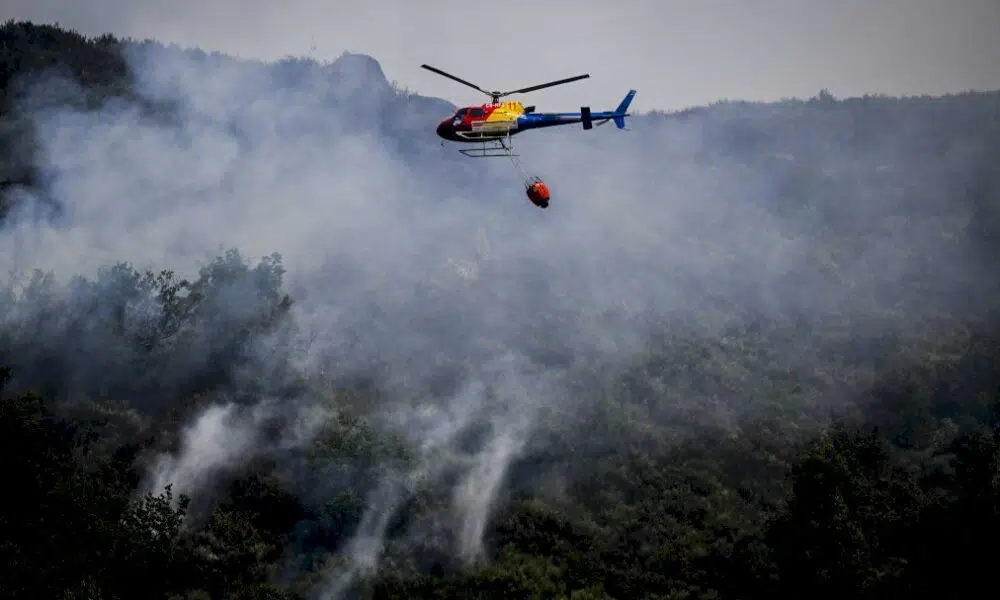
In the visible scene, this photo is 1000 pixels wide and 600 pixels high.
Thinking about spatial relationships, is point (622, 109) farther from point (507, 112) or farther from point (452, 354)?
point (452, 354)

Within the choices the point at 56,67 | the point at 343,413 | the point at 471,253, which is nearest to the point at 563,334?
the point at 471,253

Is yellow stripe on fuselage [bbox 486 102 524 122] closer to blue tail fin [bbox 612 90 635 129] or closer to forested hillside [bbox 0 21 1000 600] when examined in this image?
blue tail fin [bbox 612 90 635 129]

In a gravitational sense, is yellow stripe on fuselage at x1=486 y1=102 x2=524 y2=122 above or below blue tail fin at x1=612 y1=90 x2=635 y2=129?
below

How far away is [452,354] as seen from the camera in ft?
190

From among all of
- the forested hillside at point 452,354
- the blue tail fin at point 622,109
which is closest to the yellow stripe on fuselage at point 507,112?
the blue tail fin at point 622,109

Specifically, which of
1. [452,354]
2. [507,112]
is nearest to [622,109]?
[507,112]

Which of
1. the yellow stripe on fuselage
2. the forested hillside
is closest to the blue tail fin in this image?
the yellow stripe on fuselage

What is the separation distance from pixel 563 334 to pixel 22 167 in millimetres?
48077

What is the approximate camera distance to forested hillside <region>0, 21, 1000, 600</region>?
119 ft

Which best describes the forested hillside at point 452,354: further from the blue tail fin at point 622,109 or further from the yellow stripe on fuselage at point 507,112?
the yellow stripe on fuselage at point 507,112

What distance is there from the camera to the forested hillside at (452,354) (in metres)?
36.4

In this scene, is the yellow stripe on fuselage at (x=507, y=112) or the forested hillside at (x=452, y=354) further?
the forested hillside at (x=452, y=354)

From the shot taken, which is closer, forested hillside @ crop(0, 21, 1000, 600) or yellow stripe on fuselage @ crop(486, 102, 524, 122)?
yellow stripe on fuselage @ crop(486, 102, 524, 122)

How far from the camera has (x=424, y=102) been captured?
309 feet
